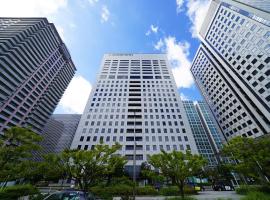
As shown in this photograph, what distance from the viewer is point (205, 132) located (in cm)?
9375

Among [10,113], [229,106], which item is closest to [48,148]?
[10,113]

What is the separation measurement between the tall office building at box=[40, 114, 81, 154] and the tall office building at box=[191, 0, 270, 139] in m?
92.2

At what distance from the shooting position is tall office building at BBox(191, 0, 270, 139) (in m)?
45.5

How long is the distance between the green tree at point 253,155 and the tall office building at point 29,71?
69607 millimetres

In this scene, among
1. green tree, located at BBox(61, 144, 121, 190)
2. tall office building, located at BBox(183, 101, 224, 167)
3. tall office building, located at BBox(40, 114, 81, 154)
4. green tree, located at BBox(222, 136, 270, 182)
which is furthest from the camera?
tall office building, located at BBox(40, 114, 81, 154)

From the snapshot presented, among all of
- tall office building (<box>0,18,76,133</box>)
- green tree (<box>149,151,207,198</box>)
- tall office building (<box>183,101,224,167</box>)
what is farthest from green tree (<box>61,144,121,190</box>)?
tall office building (<box>183,101,224,167</box>)

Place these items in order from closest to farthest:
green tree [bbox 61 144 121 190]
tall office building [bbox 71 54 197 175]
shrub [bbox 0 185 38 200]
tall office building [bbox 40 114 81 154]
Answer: shrub [bbox 0 185 38 200] < green tree [bbox 61 144 121 190] < tall office building [bbox 71 54 197 175] < tall office building [bbox 40 114 81 154]

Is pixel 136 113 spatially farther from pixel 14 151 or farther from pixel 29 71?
pixel 29 71

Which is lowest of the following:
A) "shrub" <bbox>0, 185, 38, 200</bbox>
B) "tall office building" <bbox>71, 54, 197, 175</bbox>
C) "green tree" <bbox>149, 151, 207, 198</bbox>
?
"shrub" <bbox>0, 185, 38, 200</bbox>

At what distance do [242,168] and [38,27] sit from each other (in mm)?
98455

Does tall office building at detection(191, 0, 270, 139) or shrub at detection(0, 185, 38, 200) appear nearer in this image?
shrub at detection(0, 185, 38, 200)

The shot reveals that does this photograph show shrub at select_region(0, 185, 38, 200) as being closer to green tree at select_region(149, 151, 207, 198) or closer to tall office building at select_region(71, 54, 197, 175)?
green tree at select_region(149, 151, 207, 198)

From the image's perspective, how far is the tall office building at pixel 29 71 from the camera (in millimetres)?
59447

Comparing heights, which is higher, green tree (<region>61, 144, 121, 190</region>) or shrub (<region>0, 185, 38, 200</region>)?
green tree (<region>61, 144, 121, 190</region>)
